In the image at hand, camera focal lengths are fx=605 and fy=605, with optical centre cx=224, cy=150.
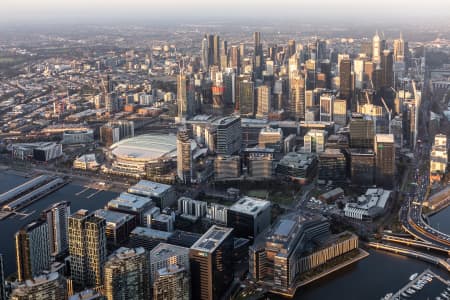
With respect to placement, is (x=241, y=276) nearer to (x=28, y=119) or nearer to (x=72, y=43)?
(x=28, y=119)

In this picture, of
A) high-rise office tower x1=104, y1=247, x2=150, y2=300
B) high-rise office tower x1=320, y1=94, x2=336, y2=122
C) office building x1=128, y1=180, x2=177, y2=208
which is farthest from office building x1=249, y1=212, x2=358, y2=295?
high-rise office tower x1=320, y1=94, x2=336, y2=122

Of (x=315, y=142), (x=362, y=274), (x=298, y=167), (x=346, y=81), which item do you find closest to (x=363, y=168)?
(x=298, y=167)

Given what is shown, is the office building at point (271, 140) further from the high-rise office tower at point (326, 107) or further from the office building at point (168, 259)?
the office building at point (168, 259)

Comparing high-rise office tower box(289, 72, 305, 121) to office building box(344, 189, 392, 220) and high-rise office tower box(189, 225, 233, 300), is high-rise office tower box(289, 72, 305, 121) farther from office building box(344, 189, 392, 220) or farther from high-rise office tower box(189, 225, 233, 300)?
high-rise office tower box(189, 225, 233, 300)

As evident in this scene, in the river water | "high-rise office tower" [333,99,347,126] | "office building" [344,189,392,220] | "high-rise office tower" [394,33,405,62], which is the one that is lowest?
the river water

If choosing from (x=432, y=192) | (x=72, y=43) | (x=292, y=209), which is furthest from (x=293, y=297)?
(x=72, y=43)

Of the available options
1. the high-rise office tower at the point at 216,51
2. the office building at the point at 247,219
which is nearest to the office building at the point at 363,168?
the office building at the point at 247,219
